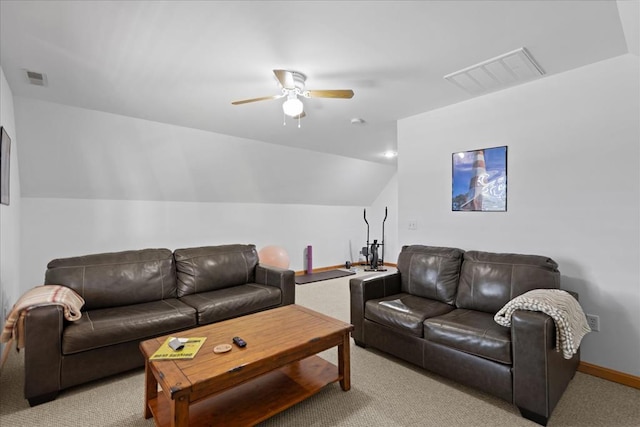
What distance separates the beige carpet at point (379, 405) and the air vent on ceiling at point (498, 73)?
247 centimetres

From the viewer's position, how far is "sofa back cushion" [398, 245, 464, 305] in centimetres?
288

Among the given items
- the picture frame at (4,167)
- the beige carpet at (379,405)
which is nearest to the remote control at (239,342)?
the beige carpet at (379,405)

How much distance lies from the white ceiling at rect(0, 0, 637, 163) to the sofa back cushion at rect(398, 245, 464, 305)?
157 cm

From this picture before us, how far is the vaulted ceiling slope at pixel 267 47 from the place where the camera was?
1841 mm

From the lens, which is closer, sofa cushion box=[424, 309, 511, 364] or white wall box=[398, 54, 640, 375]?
sofa cushion box=[424, 309, 511, 364]

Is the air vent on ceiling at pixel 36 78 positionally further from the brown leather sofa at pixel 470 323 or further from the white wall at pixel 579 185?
the white wall at pixel 579 185

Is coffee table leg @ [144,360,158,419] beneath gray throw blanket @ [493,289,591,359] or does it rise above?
beneath

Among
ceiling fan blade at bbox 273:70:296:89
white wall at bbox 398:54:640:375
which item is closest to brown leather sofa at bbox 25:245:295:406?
ceiling fan blade at bbox 273:70:296:89

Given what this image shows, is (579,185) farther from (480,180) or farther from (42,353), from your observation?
(42,353)

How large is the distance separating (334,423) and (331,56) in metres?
2.50

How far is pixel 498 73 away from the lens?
2664 mm

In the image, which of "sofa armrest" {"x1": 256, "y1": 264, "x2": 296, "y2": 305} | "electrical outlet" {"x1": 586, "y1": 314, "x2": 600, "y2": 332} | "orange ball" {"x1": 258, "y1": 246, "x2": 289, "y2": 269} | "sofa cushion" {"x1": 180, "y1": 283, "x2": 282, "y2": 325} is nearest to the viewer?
"electrical outlet" {"x1": 586, "y1": 314, "x2": 600, "y2": 332}

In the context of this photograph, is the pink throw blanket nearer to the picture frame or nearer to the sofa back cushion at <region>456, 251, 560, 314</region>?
the picture frame

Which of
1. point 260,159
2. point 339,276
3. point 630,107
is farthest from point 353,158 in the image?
point 630,107
